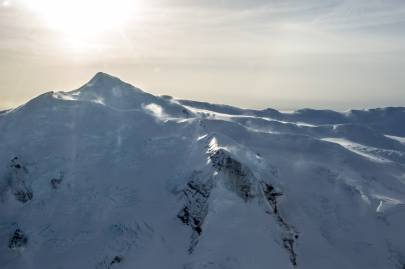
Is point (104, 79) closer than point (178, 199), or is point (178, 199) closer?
point (178, 199)

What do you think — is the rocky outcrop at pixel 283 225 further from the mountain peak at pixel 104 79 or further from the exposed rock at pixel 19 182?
the mountain peak at pixel 104 79

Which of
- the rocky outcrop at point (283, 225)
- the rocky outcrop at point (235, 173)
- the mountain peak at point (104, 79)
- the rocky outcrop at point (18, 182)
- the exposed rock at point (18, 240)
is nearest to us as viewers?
the rocky outcrop at point (283, 225)

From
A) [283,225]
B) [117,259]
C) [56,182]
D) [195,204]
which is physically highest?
[56,182]

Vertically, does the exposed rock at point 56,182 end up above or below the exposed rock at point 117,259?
above

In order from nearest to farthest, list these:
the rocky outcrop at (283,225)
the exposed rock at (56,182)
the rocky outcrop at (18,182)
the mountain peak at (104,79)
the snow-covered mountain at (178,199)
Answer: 1. the snow-covered mountain at (178,199)
2. the rocky outcrop at (283,225)
3. the rocky outcrop at (18,182)
4. the exposed rock at (56,182)
5. the mountain peak at (104,79)

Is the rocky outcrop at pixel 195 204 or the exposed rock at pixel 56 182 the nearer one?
the rocky outcrop at pixel 195 204

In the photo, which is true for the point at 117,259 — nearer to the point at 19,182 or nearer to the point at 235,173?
the point at 235,173

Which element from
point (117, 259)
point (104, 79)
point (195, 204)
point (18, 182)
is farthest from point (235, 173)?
point (104, 79)

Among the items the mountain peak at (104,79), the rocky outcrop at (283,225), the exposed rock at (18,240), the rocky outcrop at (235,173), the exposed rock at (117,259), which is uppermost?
the mountain peak at (104,79)

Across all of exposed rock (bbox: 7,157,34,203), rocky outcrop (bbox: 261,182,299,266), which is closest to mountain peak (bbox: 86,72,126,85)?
exposed rock (bbox: 7,157,34,203)

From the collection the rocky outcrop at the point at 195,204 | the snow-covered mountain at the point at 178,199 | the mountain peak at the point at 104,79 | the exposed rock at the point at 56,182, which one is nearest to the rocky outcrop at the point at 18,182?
the snow-covered mountain at the point at 178,199
